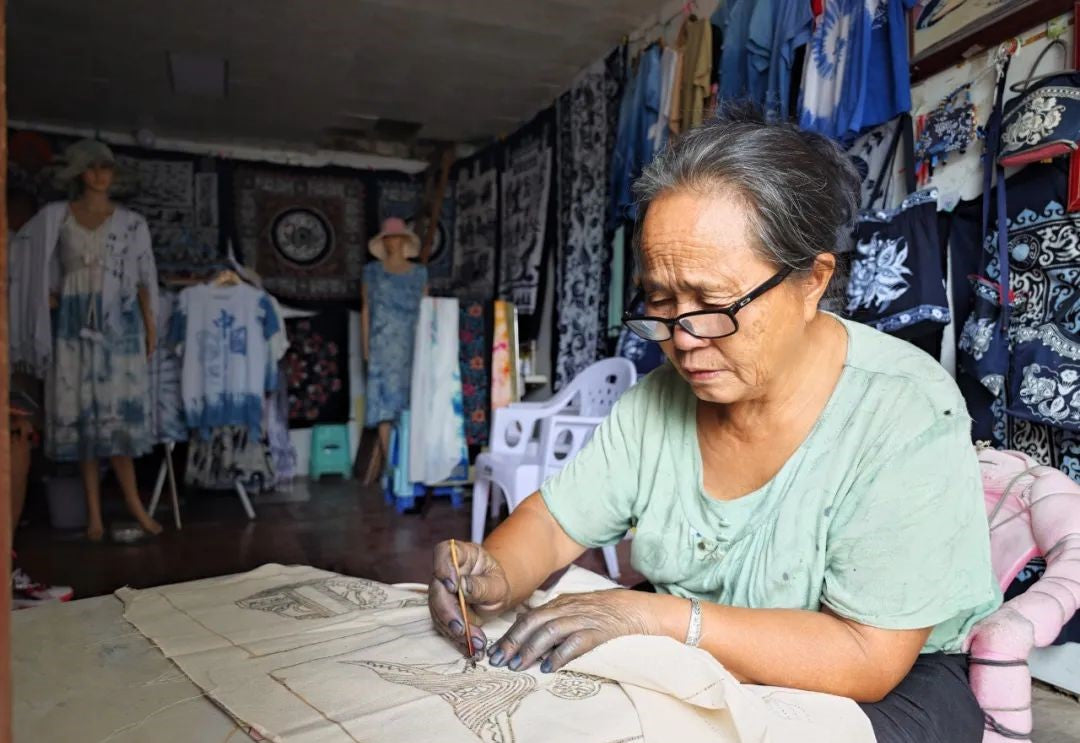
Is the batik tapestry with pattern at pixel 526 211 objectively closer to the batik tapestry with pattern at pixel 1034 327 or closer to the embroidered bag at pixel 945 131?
the embroidered bag at pixel 945 131

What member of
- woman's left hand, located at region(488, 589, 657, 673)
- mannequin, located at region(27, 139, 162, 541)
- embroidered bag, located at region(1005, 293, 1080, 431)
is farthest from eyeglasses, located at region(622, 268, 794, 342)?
mannequin, located at region(27, 139, 162, 541)

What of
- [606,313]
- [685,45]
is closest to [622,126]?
[685,45]

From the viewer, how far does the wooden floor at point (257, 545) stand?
361 centimetres

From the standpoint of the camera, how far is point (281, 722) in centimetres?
82

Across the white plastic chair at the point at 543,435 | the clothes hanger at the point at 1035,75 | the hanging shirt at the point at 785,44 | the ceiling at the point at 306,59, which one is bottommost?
the white plastic chair at the point at 543,435

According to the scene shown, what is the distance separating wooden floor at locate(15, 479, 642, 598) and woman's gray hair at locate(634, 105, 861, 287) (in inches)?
106

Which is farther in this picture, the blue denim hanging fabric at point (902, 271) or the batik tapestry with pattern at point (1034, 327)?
the blue denim hanging fabric at point (902, 271)

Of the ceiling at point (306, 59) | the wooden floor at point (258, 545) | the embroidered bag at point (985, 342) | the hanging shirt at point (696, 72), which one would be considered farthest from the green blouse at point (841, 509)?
the ceiling at point (306, 59)

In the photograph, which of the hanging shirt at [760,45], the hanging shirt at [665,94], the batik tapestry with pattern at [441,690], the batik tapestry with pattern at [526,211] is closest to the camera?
the batik tapestry with pattern at [441,690]

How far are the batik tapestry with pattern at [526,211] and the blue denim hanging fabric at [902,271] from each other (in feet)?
10.7

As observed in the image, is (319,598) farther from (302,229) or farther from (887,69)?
(302,229)

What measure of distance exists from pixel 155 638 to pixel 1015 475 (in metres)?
1.70

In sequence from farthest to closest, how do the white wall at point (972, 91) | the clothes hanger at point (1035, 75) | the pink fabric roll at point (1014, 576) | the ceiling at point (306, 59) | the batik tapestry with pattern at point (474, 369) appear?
the batik tapestry with pattern at point (474, 369)
the ceiling at point (306, 59)
the white wall at point (972, 91)
the clothes hanger at point (1035, 75)
the pink fabric roll at point (1014, 576)

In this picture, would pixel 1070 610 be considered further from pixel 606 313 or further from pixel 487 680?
pixel 606 313
